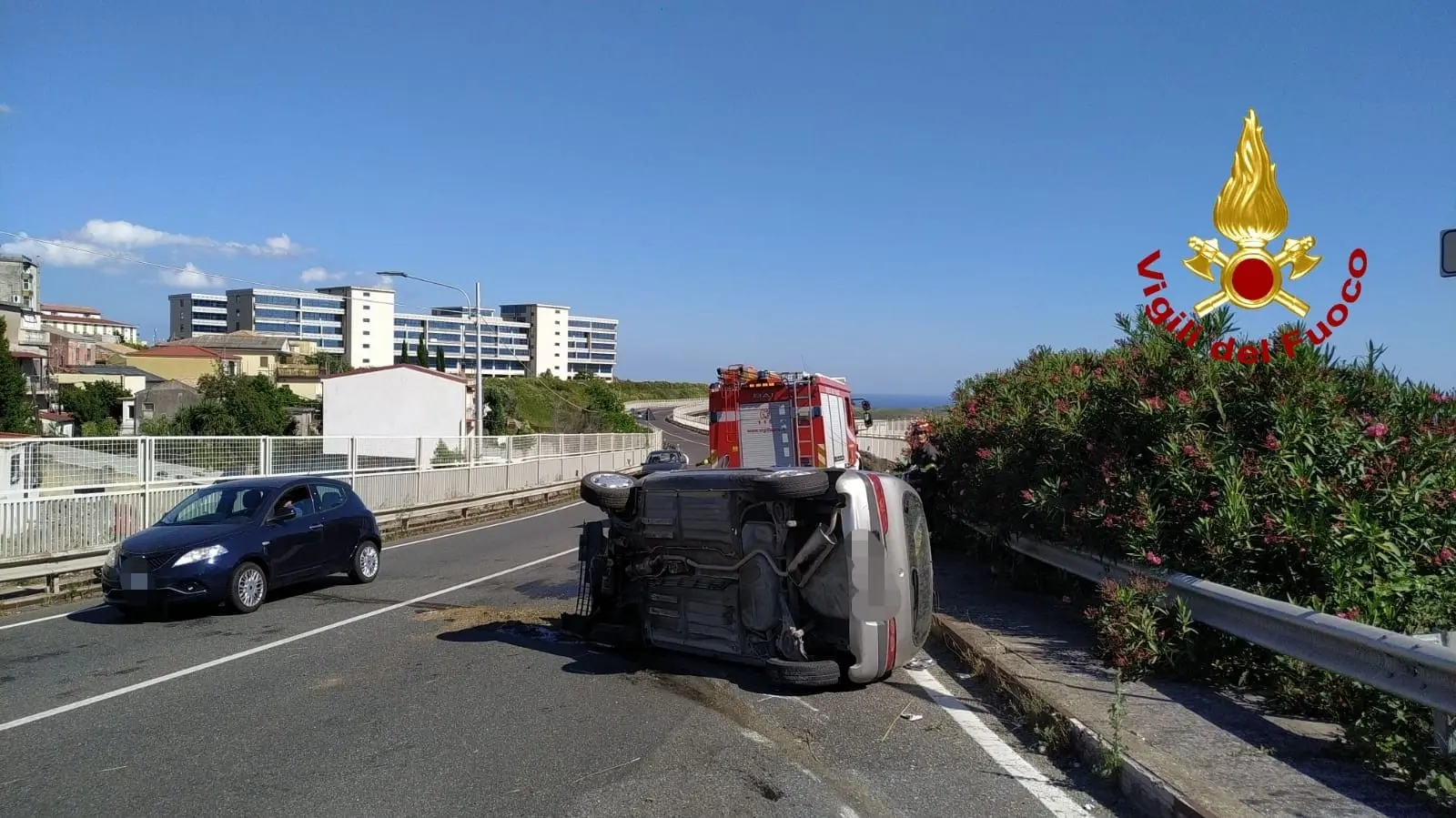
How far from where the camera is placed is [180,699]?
7.68 m

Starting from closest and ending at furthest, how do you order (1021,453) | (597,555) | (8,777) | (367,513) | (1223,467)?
(8,777), (1223,467), (597,555), (1021,453), (367,513)

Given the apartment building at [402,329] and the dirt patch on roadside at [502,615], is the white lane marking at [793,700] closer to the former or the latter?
the dirt patch on roadside at [502,615]

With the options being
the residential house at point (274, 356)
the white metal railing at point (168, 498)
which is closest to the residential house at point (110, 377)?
the residential house at point (274, 356)

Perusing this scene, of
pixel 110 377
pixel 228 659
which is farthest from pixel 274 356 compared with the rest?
pixel 228 659

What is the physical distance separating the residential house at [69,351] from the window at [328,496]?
88.7m

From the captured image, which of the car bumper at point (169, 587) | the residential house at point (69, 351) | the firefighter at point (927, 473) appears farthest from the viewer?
the residential house at point (69, 351)

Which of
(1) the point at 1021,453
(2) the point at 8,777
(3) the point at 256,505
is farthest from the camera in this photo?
(3) the point at 256,505

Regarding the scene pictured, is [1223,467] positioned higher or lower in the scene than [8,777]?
higher

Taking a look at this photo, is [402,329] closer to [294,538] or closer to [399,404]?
[399,404]

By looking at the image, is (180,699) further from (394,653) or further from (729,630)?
(729,630)

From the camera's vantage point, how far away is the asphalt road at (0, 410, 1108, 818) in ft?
17.8

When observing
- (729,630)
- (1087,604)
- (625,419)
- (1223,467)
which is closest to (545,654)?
(729,630)

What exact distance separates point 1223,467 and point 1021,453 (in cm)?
275

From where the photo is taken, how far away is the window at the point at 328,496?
13.8m
